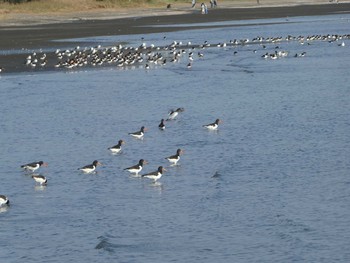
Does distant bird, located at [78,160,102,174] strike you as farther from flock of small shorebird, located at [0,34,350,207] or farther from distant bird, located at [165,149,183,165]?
flock of small shorebird, located at [0,34,350,207]

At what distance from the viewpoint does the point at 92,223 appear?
645 inches

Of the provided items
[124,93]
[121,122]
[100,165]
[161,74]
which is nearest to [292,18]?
[161,74]

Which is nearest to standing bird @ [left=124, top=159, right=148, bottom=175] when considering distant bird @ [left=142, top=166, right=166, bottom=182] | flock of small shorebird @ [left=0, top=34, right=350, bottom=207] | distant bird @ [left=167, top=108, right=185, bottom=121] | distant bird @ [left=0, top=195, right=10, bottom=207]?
distant bird @ [left=142, top=166, right=166, bottom=182]

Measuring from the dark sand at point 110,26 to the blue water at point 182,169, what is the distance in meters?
10.9

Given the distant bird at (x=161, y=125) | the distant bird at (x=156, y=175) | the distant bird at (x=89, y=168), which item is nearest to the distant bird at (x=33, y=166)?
the distant bird at (x=89, y=168)

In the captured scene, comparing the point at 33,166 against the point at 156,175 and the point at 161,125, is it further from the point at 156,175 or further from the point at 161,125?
the point at 161,125

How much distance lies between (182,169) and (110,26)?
47725 mm

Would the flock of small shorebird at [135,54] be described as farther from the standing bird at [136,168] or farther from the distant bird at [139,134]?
the standing bird at [136,168]

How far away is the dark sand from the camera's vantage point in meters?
52.8

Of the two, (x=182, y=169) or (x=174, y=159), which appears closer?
(x=182, y=169)

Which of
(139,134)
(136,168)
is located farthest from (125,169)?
(139,134)

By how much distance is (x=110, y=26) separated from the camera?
6756cm

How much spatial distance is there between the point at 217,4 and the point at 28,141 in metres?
70.8

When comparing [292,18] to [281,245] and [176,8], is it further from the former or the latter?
[281,245]
